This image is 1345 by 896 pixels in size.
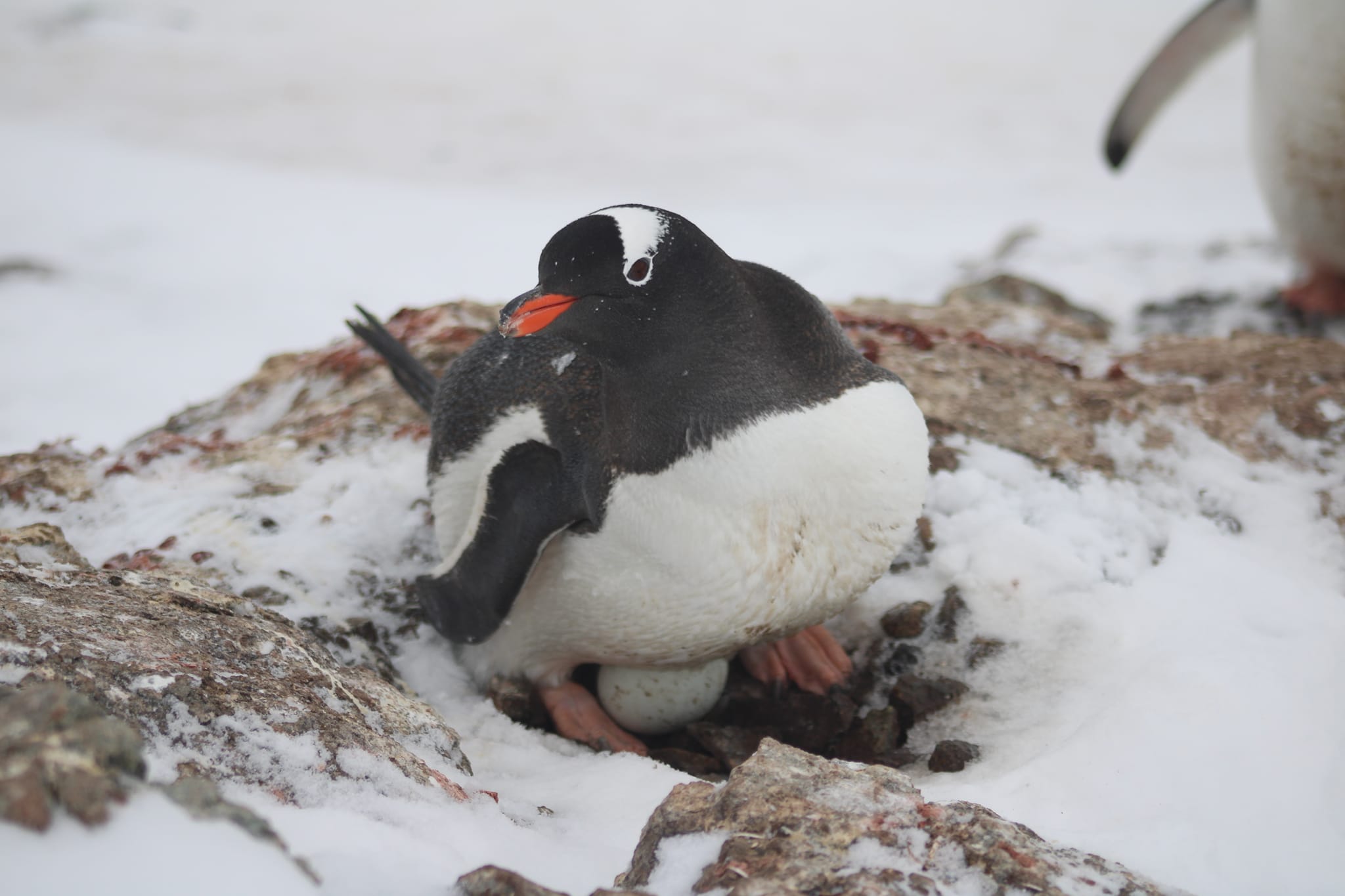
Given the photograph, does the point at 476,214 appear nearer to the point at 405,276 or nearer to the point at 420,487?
the point at 405,276

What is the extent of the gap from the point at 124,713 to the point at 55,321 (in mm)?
4124

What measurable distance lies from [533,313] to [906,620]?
1.04 metres

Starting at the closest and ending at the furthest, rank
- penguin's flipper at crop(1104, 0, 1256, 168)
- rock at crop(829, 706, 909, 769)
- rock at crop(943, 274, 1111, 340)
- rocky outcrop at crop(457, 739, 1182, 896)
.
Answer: rocky outcrop at crop(457, 739, 1182, 896)
rock at crop(829, 706, 909, 769)
rock at crop(943, 274, 1111, 340)
penguin's flipper at crop(1104, 0, 1256, 168)

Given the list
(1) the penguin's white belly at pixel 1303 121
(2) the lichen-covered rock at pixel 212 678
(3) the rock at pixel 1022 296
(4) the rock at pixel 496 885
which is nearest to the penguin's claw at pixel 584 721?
(2) the lichen-covered rock at pixel 212 678

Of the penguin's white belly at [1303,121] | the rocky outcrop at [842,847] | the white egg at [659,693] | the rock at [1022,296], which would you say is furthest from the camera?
the rock at [1022,296]

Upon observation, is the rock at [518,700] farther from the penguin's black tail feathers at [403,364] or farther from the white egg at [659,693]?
the penguin's black tail feathers at [403,364]

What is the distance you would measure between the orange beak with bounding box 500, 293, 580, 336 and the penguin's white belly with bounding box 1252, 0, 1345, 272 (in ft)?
10.5

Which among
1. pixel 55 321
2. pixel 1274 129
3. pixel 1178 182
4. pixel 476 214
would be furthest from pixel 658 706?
pixel 1178 182

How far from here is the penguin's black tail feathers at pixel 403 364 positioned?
8.39ft

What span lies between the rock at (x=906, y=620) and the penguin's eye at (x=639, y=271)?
949 mm

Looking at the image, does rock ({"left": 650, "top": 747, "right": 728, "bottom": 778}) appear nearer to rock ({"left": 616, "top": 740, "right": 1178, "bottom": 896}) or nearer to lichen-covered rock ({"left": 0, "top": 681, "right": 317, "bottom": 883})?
rock ({"left": 616, "top": 740, "right": 1178, "bottom": 896})

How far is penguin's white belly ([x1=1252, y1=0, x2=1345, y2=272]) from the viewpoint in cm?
368

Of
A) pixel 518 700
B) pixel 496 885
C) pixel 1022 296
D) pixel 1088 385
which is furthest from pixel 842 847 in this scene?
pixel 1022 296

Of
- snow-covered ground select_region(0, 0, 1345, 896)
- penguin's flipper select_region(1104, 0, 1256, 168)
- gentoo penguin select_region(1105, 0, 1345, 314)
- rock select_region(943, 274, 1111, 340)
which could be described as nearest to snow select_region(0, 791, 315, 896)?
snow-covered ground select_region(0, 0, 1345, 896)
